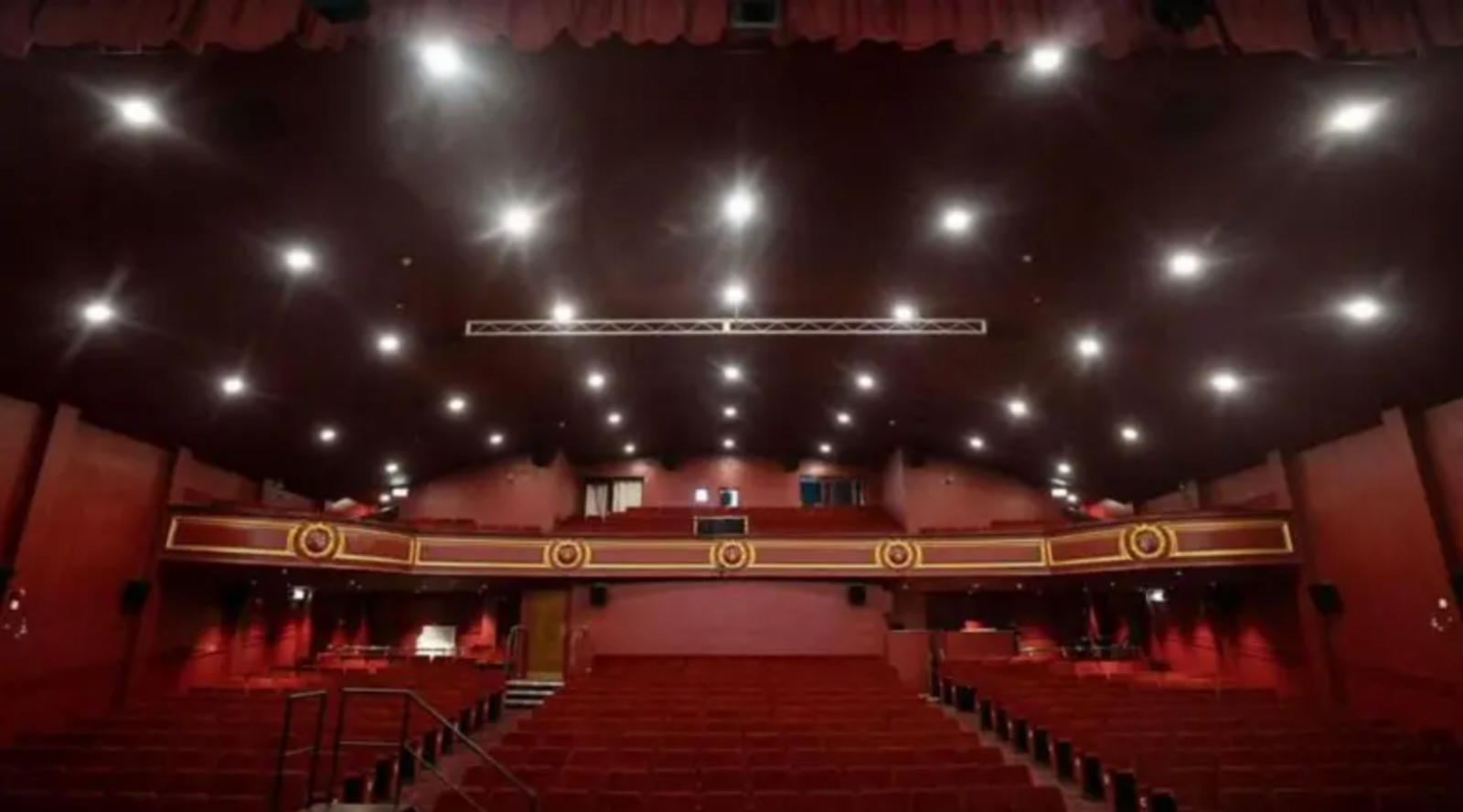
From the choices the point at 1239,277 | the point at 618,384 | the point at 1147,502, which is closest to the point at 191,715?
the point at 618,384

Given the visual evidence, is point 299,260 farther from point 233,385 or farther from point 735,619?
point 735,619

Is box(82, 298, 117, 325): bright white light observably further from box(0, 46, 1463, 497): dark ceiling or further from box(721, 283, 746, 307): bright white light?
box(721, 283, 746, 307): bright white light

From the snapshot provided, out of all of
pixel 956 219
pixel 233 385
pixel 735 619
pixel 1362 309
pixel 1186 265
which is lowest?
pixel 735 619

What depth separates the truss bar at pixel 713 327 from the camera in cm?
934

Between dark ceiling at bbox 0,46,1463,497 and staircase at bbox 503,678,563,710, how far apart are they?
589 cm

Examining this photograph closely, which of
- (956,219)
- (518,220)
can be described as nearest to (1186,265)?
(956,219)

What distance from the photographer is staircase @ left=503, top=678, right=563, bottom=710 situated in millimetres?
12828

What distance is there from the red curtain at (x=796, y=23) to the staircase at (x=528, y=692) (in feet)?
39.3

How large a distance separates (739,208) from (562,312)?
11.3 ft

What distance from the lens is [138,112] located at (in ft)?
16.0

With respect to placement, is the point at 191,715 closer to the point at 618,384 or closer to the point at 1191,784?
the point at 618,384

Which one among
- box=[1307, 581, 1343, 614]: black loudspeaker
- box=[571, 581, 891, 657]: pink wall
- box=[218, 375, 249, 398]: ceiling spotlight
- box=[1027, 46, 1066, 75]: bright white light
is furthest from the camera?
box=[571, 581, 891, 657]: pink wall

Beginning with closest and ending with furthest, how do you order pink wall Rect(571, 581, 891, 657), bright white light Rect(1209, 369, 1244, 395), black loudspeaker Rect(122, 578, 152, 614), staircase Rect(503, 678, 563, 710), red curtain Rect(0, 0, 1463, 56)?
red curtain Rect(0, 0, 1463, 56)
bright white light Rect(1209, 369, 1244, 395)
black loudspeaker Rect(122, 578, 152, 614)
staircase Rect(503, 678, 563, 710)
pink wall Rect(571, 581, 891, 657)

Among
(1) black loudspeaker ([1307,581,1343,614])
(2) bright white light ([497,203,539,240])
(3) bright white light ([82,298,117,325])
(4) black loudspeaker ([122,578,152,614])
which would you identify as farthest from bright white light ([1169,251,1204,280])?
(4) black loudspeaker ([122,578,152,614])
